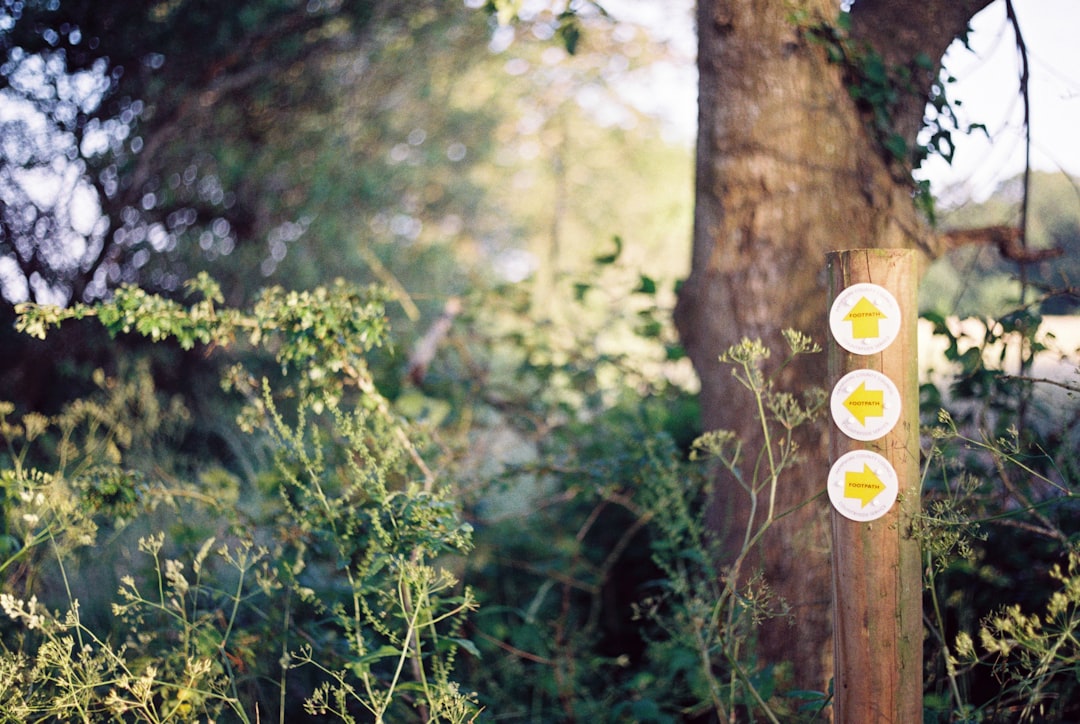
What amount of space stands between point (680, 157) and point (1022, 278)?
2043cm

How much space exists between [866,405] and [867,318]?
220 millimetres

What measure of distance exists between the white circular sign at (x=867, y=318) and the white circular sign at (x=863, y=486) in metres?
0.27

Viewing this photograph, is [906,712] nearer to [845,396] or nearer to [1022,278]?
[845,396]

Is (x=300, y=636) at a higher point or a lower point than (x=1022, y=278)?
lower

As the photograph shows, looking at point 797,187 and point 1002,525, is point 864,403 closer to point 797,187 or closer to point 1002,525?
point 797,187

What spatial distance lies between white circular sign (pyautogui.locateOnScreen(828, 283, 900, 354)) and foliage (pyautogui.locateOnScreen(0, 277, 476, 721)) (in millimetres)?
1206

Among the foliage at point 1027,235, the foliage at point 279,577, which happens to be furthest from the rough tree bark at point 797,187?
the foliage at point 279,577

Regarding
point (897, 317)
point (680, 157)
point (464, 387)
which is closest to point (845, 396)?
point (897, 317)

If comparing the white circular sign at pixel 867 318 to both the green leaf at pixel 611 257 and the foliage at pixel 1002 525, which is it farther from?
the green leaf at pixel 611 257

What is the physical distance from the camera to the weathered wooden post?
7.13 feet

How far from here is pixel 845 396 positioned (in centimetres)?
221

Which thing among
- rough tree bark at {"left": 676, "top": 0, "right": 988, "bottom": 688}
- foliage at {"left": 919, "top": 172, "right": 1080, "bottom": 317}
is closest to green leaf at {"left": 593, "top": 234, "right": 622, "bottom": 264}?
rough tree bark at {"left": 676, "top": 0, "right": 988, "bottom": 688}

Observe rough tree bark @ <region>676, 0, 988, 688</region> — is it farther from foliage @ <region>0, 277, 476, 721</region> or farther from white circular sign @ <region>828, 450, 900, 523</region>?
foliage @ <region>0, 277, 476, 721</region>

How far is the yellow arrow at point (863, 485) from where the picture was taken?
217 cm
